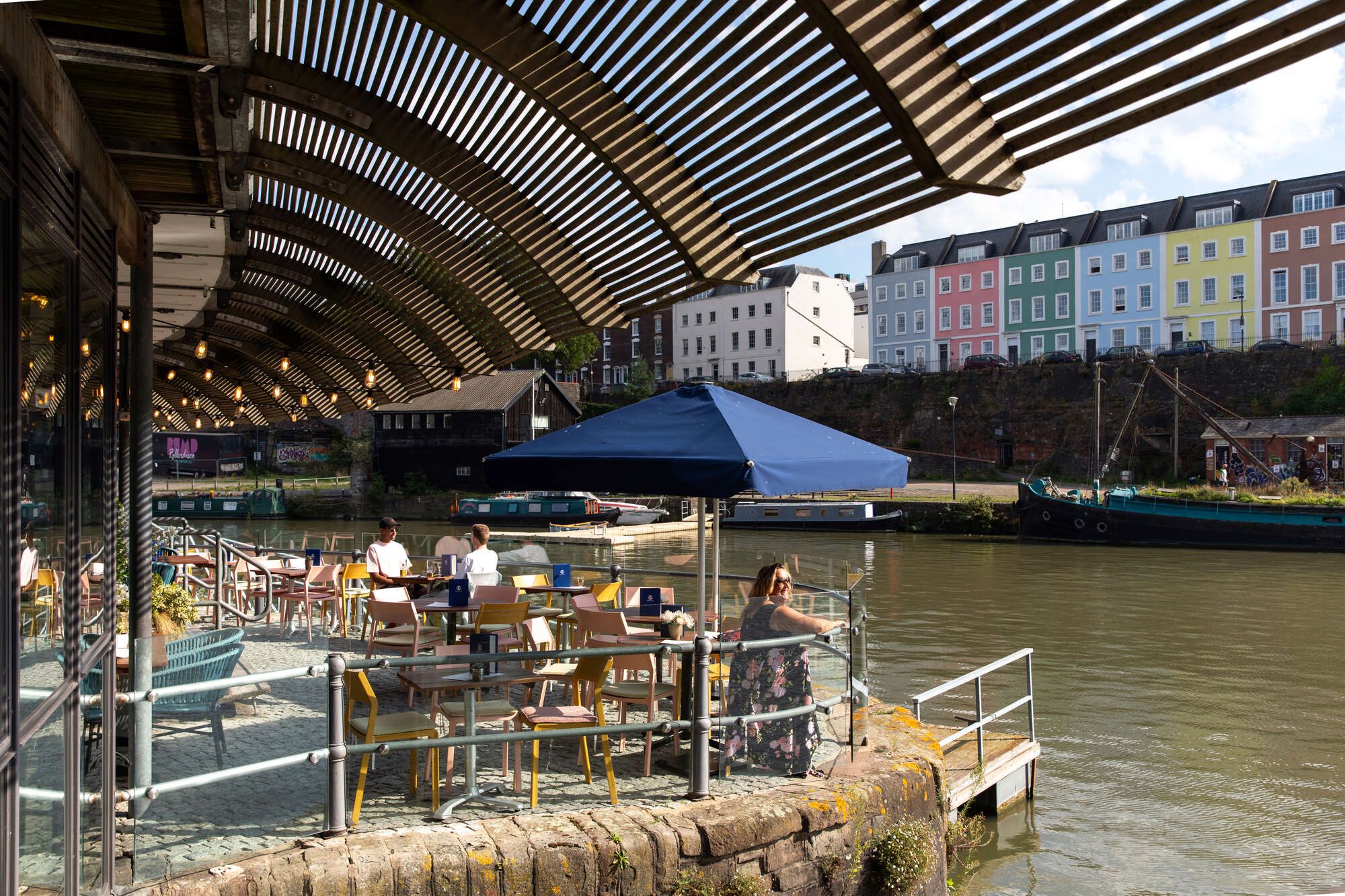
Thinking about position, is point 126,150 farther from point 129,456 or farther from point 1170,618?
point 1170,618

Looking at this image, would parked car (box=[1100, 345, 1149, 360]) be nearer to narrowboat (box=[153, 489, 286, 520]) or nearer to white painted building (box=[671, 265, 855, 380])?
white painted building (box=[671, 265, 855, 380])

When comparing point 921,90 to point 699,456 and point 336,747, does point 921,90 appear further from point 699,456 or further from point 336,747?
point 336,747

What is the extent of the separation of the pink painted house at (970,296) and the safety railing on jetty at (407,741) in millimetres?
63548

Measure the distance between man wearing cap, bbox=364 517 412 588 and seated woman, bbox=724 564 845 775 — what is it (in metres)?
5.32

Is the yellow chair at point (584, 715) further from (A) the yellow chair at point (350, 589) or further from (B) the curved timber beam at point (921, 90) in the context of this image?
(A) the yellow chair at point (350, 589)

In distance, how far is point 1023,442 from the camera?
5478 cm

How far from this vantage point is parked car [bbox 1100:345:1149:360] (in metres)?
53.2

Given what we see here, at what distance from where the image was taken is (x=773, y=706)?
Result: 20.6 feet

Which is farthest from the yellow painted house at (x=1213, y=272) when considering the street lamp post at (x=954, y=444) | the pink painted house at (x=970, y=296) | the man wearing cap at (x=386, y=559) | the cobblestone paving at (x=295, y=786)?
the cobblestone paving at (x=295, y=786)

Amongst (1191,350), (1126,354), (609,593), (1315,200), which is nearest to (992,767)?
(609,593)

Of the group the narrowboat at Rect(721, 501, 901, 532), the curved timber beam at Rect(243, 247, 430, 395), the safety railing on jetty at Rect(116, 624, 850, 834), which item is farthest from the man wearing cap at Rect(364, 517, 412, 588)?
the narrowboat at Rect(721, 501, 901, 532)

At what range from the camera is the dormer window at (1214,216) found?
200ft

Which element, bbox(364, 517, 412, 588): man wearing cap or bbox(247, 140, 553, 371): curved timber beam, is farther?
bbox(364, 517, 412, 588): man wearing cap

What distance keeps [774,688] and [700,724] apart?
581 mm
